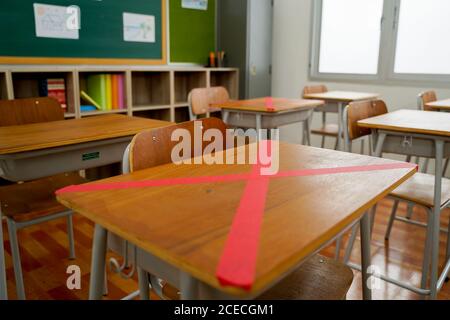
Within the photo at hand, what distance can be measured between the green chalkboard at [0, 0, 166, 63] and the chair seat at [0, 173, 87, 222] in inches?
56.7

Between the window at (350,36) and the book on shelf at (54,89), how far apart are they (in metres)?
3.00

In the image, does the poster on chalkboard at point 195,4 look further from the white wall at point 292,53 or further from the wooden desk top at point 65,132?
the wooden desk top at point 65,132

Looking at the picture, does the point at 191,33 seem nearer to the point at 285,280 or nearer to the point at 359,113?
the point at 359,113

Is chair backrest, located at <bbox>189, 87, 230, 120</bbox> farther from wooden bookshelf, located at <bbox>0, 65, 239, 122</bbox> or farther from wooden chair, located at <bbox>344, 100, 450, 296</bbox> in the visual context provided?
wooden chair, located at <bbox>344, 100, 450, 296</bbox>

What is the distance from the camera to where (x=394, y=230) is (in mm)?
2693

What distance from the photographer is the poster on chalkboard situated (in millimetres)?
4158

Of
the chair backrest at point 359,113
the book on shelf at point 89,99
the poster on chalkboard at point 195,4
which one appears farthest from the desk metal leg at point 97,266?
the poster on chalkboard at point 195,4

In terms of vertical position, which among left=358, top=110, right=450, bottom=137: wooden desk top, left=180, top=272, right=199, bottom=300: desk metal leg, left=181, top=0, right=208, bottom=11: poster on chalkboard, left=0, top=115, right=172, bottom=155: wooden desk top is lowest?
left=180, top=272, right=199, bottom=300: desk metal leg

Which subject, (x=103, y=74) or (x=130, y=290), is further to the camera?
(x=103, y=74)

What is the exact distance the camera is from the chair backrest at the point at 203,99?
2744 mm

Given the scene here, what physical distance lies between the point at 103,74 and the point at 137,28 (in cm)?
70

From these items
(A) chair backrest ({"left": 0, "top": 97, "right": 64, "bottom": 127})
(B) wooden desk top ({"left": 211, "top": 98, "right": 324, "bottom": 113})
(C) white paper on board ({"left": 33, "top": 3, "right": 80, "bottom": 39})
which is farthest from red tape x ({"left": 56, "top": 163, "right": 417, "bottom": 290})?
(C) white paper on board ({"left": 33, "top": 3, "right": 80, "bottom": 39})
